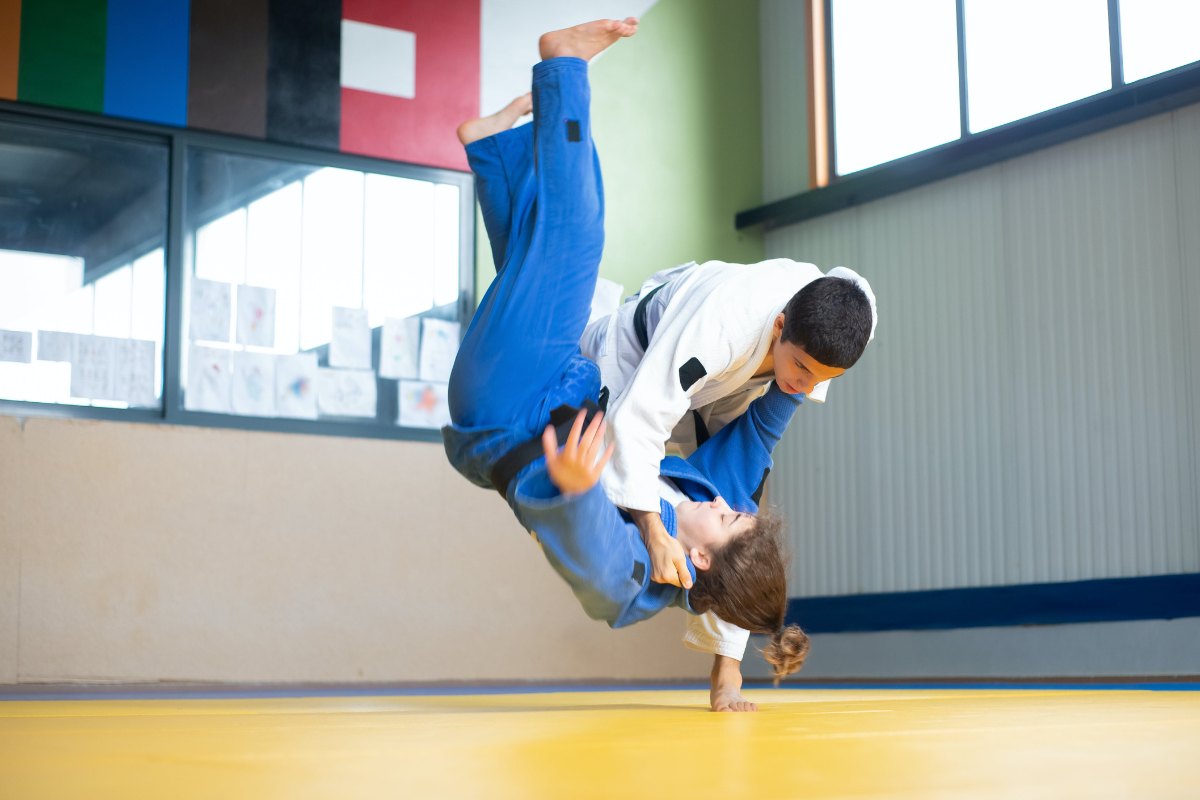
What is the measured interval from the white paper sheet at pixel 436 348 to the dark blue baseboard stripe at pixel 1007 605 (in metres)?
2.26

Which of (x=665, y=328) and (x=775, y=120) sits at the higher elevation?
(x=775, y=120)

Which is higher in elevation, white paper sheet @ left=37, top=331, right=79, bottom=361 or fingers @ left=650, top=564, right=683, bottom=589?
white paper sheet @ left=37, top=331, right=79, bottom=361

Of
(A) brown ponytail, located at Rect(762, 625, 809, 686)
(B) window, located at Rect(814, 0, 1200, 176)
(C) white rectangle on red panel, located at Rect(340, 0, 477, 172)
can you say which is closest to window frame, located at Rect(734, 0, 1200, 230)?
(B) window, located at Rect(814, 0, 1200, 176)

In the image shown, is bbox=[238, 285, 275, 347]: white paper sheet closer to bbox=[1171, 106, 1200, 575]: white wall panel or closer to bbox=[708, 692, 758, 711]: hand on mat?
bbox=[708, 692, 758, 711]: hand on mat

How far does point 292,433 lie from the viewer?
5523 mm

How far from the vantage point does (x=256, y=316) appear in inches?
217

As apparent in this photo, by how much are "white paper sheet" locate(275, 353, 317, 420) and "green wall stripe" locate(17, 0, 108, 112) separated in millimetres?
1347

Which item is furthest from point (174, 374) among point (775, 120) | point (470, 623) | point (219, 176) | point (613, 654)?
point (775, 120)

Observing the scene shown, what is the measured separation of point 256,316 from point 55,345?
86 cm

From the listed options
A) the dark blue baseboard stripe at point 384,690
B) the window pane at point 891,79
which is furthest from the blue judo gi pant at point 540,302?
the window pane at point 891,79

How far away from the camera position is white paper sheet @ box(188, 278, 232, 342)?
211 inches

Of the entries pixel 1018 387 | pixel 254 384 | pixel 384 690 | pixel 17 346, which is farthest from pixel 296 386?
pixel 1018 387

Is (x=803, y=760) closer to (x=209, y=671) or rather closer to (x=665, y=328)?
(x=665, y=328)

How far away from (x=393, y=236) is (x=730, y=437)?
3464 mm
